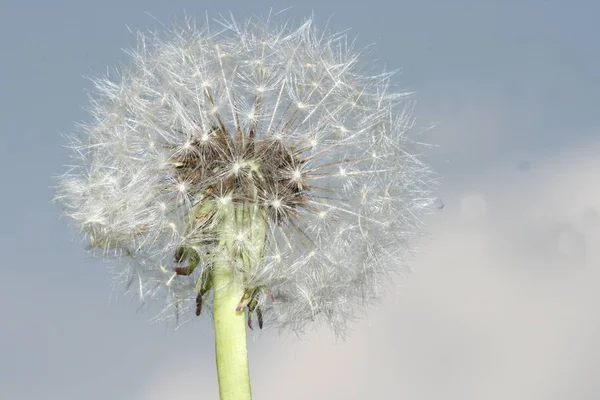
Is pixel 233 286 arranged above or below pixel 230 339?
above

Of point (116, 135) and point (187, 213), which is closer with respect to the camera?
point (187, 213)

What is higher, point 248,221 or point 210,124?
point 210,124

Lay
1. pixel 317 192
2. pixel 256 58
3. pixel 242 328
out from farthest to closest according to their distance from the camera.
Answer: pixel 256 58 → pixel 317 192 → pixel 242 328

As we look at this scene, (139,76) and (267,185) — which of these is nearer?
(267,185)

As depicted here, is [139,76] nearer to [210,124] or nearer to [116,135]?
[116,135]

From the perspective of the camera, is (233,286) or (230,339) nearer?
(230,339)

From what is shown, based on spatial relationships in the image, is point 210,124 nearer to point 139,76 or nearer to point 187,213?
point 187,213

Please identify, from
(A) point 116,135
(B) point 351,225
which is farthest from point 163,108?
→ (B) point 351,225

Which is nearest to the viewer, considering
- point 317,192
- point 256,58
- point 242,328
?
point 242,328

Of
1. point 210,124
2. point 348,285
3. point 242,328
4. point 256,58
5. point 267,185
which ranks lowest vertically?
point 242,328

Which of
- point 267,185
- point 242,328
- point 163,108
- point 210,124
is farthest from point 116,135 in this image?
point 242,328
